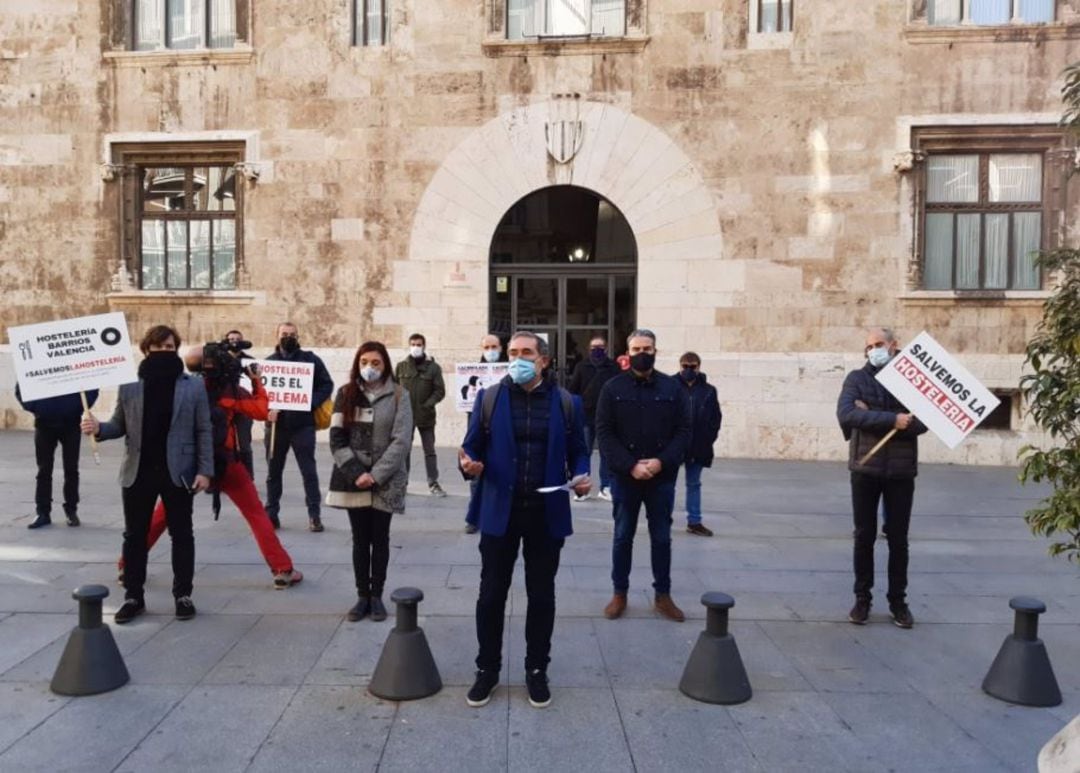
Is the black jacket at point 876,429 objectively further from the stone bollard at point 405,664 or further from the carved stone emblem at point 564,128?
the carved stone emblem at point 564,128

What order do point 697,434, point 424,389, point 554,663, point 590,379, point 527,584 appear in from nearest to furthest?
point 527,584, point 554,663, point 697,434, point 424,389, point 590,379

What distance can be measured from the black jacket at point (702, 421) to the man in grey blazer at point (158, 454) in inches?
199

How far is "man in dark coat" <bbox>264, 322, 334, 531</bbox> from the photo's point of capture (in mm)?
8547

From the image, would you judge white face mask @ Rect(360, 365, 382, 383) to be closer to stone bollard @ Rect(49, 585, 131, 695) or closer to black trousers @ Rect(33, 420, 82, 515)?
stone bollard @ Rect(49, 585, 131, 695)

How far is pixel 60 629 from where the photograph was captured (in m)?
5.64

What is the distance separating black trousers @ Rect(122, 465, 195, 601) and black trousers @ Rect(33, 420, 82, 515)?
Answer: 3.40 metres

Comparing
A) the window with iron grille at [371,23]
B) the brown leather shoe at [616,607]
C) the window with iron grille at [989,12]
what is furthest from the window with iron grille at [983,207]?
the brown leather shoe at [616,607]

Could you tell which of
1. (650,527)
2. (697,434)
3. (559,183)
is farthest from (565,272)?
(650,527)

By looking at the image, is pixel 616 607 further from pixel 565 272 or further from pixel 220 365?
pixel 565 272

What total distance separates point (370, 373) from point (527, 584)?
2101 mm

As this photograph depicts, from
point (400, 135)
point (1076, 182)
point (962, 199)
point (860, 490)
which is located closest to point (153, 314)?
point (400, 135)

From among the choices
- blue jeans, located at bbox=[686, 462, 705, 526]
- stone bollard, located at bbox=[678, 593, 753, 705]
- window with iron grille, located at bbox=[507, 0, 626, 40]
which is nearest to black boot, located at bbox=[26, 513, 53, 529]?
blue jeans, located at bbox=[686, 462, 705, 526]

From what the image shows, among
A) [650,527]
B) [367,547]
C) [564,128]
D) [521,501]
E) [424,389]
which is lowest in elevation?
[367,547]

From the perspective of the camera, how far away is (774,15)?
1405 cm
